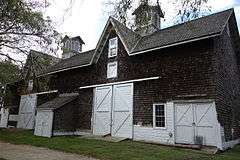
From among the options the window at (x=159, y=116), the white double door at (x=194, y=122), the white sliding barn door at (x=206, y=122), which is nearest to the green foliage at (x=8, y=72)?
the window at (x=159, y=116)

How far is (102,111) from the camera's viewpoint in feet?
62.3

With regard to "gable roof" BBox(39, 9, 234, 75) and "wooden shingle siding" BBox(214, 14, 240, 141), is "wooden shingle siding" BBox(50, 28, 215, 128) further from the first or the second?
"wooden shingle siding" BBox(214, 14, 240, 141)

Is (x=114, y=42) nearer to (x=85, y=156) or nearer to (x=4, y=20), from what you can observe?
(x=4, y=20)

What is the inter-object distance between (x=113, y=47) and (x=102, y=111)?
15.9ft

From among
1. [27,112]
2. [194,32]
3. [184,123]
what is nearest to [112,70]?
[194,32]

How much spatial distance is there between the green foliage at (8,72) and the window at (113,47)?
755 centimetres

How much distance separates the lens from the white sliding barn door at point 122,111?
1708 centimetres

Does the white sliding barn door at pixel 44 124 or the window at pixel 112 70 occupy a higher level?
the window at pixel 112 70

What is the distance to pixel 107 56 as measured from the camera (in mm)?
19875

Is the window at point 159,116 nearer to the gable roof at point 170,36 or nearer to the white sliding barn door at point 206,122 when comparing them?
the white sliding barn door at point 206,122

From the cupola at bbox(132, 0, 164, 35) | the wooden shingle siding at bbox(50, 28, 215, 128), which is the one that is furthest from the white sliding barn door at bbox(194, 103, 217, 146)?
the cupola at bbox(132, 0, 164, 35)

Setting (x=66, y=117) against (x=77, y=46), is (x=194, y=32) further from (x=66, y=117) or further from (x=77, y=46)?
(x=77, y=46)

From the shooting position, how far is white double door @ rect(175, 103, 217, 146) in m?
13.4

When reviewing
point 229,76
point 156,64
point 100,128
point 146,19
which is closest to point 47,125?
point 100,128
